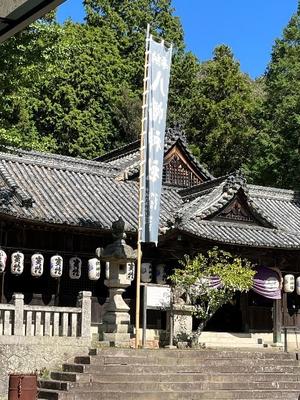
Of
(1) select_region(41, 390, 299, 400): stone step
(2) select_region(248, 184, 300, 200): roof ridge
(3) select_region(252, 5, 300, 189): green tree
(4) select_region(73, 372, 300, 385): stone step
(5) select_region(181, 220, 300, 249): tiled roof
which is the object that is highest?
(3) select_region(252, 5, 300, 189): green tree

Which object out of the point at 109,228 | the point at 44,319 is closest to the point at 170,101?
the point at 109,228

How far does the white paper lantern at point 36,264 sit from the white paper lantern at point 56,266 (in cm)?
36

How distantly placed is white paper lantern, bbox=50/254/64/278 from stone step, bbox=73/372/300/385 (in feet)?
21.1

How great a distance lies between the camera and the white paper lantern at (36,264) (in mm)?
21297

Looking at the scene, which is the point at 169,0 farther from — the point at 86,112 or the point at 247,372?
the point at 247,372

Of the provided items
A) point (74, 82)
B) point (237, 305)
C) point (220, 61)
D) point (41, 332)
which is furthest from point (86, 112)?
point (41, 332)

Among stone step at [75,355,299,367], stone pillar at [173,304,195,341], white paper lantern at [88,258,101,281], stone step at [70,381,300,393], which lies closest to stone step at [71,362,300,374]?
stone step at [75,355,299,367]

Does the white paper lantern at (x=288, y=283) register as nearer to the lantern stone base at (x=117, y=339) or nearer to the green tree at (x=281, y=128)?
the lantern stone base at (x=117, y=339)

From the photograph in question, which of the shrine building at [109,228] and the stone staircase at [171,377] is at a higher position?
the shrine building at [109,228]

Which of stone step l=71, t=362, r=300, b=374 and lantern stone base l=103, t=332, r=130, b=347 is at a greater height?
lantern stone base l=103, t=332, r=130, b=347

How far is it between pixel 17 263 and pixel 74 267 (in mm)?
2085

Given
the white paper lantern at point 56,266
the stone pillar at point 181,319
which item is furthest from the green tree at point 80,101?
the stone pillar at point 181,319

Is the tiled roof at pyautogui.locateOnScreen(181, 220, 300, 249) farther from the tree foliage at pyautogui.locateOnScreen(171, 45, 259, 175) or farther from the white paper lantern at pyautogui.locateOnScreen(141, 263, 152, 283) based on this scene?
the tree foliage at pyautogui.locateOnScreen(171, 45, 259, 175)

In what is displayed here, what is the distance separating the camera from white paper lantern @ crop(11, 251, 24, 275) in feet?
68.7
